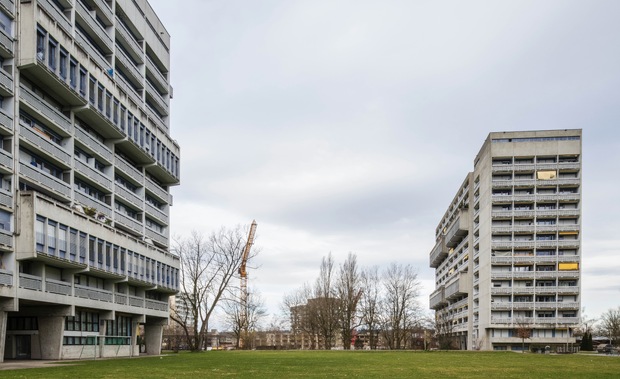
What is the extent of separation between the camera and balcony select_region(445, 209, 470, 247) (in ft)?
454

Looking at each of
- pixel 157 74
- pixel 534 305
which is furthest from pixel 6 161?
pixel 534 305

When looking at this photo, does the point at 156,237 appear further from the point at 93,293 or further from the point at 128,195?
the point at 93,293

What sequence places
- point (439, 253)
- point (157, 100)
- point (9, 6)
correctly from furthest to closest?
point (439, 253) → point (157, 100) → point (9, 6)

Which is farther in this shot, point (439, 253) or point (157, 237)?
point (439, 253)

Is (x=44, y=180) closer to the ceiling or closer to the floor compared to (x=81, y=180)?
closer to the floor

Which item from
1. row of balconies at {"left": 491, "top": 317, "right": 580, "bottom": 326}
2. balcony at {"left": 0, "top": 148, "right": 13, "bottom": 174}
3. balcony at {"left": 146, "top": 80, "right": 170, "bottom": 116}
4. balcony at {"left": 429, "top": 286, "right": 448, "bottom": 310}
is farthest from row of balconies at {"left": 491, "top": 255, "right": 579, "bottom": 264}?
balcony at {"left": 0, "top": 148, "right": 13, "bottom": 174}

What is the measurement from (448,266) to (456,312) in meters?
20.6

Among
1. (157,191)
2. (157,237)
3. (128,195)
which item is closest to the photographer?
(128,195)

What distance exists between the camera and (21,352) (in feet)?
163

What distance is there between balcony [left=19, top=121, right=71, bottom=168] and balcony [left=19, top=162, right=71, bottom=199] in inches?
57.2

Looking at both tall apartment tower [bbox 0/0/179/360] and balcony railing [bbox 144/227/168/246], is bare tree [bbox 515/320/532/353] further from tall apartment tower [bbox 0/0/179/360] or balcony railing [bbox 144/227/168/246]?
balcony railing [bbox 144/227/168/246]

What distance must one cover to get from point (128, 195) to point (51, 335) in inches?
781

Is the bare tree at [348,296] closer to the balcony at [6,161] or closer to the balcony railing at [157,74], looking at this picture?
the balcony railing at [157,74]

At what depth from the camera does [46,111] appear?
1882 inches
